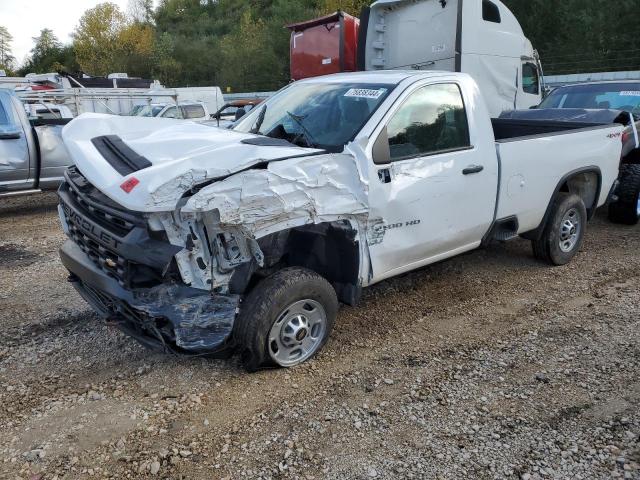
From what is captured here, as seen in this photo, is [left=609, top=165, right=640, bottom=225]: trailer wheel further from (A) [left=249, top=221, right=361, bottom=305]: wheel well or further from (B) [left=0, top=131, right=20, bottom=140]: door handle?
(B) [left=0, top=131, right=20, bottom=140]: door handle

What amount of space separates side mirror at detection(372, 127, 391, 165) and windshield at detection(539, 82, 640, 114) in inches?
208

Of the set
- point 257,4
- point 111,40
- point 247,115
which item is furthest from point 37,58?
point 247,115

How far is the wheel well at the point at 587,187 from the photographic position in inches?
216

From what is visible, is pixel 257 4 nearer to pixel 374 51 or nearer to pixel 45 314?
pixel 374 51

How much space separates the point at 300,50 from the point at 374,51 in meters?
3.31

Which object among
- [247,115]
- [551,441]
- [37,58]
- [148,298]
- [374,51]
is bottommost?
[551,441]

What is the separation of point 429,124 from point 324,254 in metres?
1.33

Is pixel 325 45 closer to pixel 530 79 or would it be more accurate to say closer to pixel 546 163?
pixel 530 79

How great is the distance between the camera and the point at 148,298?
9.77 ft

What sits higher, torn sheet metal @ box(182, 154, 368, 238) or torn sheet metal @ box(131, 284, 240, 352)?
torn sheet metal @ box(182, 154, 368, 238)

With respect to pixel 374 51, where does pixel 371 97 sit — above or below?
below

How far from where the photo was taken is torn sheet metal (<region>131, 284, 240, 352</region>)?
2.97 meters

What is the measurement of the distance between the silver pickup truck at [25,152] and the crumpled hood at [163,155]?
4551 mm

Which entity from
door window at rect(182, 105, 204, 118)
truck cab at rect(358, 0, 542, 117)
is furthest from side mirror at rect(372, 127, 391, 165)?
door window at rect(182, 105, 204, 118)
